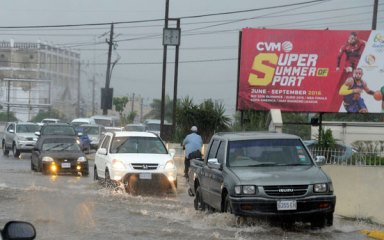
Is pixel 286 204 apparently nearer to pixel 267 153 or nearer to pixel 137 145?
pixel 267 153

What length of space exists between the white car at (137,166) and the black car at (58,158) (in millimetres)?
4873

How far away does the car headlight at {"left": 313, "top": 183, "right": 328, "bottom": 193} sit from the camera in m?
10.7

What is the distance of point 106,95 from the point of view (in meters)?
49.8

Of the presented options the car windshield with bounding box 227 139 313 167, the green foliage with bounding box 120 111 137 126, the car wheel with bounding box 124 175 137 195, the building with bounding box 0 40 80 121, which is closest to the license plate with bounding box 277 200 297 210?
the car windshield with bounding box 227 139 313 167

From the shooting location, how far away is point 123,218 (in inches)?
512

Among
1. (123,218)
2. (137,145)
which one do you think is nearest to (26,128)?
(137,145)

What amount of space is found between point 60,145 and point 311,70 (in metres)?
9.61

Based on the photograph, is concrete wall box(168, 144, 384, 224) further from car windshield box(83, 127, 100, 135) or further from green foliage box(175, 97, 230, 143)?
car windshield box(83, 127, 100, 135)

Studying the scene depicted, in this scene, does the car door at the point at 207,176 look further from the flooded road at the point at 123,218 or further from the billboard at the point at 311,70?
the billboard at the point at 311,70

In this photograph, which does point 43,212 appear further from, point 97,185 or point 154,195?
point 97,185

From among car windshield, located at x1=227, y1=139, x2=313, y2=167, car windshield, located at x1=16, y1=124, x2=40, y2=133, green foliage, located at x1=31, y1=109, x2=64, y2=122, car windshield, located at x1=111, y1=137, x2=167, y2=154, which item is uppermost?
car windshield, located at x1=227, y1=139, x2=313, y2=167

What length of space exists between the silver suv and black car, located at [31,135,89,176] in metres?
10.4

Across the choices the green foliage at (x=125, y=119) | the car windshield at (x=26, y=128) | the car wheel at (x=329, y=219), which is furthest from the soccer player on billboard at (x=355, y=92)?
the green foliage at (x=125, y=119)

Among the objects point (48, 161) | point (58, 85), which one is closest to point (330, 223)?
point (48, 161)
